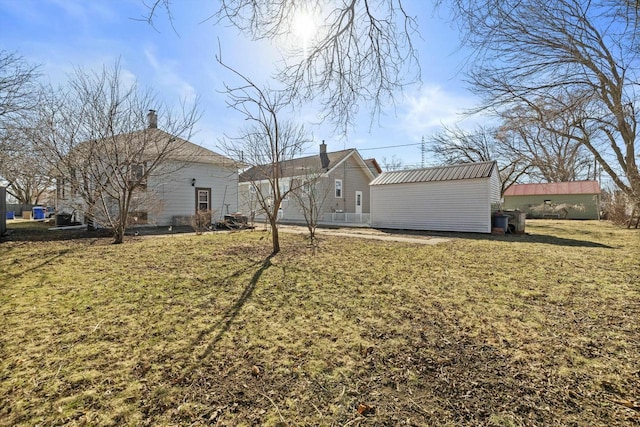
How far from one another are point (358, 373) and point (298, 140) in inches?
307

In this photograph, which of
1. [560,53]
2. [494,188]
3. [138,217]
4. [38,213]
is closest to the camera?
[560,53]

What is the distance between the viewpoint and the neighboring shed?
44.5ft

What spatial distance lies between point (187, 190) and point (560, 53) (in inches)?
590

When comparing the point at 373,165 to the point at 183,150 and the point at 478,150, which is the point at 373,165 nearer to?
the point at 478,150

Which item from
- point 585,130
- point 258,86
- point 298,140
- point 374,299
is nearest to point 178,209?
point 298,140

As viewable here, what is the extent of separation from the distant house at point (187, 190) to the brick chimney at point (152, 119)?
2501 mm

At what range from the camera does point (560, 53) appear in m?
6.17

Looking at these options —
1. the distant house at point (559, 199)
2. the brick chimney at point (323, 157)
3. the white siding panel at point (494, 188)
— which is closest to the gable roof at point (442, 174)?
the white siding panel at point (494, 188)

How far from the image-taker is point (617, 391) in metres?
2.31

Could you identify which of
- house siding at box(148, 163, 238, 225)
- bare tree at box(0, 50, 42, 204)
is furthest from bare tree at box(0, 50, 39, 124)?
house siding at box(148, 163, 238, 225)

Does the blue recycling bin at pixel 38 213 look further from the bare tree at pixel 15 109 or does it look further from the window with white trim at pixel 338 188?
the window with white trim at pixel 338 188

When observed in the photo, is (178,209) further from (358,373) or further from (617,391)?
(617,391)

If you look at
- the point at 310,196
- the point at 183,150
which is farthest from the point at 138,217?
the point at 310,196

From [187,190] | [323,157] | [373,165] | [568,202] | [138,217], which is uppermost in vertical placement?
[323,157]
